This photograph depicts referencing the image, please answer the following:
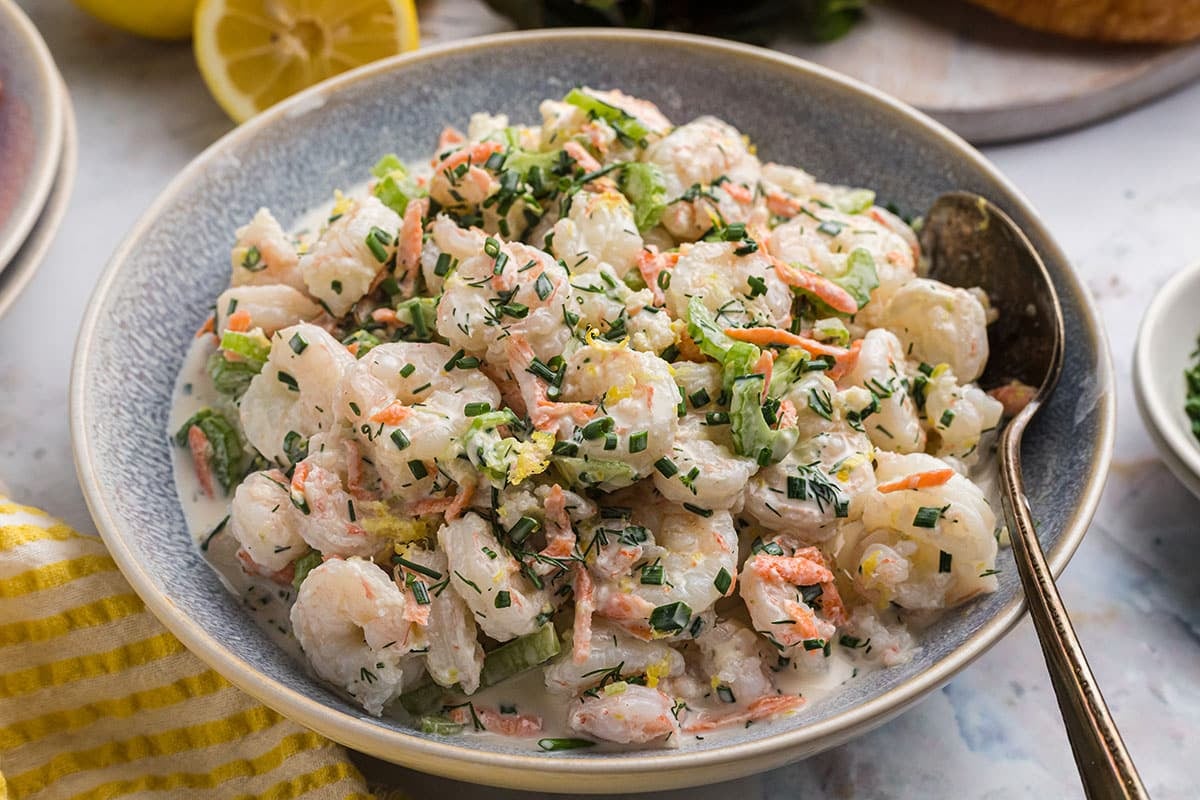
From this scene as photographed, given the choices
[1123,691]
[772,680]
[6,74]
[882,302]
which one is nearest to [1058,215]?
[882,302]

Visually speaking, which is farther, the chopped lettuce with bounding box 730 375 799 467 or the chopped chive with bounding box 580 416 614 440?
the chopped lettuce with bounding box 730 375 799 467

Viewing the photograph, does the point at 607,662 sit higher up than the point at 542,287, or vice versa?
the point at 542,287

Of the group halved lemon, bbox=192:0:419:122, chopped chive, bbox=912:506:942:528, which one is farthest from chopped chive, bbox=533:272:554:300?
halved lemon, bbox=192:0:419:122

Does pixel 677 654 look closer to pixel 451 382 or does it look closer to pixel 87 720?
pixel 451 382

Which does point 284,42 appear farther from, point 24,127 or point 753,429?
point 753,429

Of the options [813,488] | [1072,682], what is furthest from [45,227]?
[1072,682]

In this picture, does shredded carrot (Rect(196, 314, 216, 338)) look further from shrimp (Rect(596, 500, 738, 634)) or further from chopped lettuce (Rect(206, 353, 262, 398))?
shrimp (Rect(596, 500, 738, 634))
